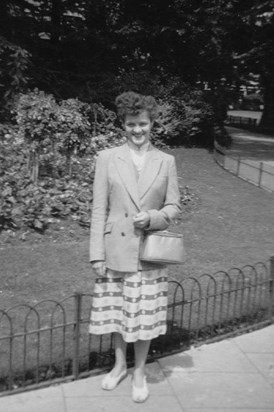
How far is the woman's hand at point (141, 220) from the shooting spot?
3.98 meters

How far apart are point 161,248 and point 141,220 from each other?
10.3 inches

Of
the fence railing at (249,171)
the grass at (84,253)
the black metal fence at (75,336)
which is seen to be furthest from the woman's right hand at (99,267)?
the fence railing at (249,171)

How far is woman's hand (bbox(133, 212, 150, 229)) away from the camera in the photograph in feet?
13.1

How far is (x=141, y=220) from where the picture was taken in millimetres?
3982

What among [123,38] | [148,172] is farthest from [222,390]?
[123,38]

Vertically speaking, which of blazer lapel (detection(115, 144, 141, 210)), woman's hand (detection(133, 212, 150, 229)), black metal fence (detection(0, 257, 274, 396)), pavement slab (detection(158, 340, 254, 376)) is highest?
blazer lapel (detection(115, 144, 141, 210))

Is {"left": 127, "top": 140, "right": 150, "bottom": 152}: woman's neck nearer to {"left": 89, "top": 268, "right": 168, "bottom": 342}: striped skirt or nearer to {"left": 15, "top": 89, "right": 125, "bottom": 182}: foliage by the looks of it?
{"left": 89, "top": 268, "right": 168, "bottom": 342}: striped skirt

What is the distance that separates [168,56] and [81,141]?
10245mm

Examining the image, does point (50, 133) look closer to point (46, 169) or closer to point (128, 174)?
point (46, 169)

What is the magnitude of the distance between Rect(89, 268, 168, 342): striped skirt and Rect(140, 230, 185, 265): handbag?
18 centimetres

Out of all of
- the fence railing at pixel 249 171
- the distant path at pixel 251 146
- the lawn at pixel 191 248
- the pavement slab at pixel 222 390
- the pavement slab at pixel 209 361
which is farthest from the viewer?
the distant path at pixel 251 146

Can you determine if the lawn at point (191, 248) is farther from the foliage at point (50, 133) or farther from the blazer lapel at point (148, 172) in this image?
the blazer lapel at point (148, 172)

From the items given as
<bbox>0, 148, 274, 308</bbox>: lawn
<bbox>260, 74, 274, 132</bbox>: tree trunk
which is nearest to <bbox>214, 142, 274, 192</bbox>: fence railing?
<bbox>0, 148, 274, 308</bbox>: lawn

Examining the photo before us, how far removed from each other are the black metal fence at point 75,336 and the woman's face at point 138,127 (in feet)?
4.34
